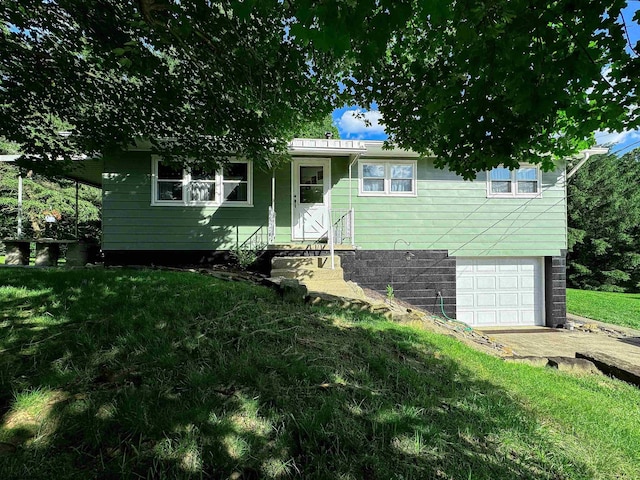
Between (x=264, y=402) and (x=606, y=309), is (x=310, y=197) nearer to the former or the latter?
(x=264, y=402)

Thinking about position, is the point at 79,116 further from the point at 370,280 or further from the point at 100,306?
the point at 370,280

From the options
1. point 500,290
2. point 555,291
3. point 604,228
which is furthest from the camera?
point 604,228

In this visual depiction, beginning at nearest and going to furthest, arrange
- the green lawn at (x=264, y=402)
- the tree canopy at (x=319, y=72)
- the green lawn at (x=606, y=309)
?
the green lawn at (x=264, y=402)
the tree canopy at (x=319, y=72)
the green lawn at (x=606, y=309)

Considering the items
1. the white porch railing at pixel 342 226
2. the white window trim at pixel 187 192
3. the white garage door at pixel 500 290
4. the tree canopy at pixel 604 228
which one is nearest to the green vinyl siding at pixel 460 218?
the white porch railing at pixel 342 226

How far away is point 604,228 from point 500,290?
15.3m

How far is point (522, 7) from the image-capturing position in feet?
7.43

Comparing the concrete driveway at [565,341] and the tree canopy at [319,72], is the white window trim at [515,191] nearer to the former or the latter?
the concrete driveway at [565,341]

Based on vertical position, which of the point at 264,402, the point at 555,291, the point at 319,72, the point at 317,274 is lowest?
the point at 555,291

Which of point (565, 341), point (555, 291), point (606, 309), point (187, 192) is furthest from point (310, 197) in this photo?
point (606, 309)

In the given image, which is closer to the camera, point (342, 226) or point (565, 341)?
point (565, 341)

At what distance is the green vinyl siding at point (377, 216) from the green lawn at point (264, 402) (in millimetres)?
5411

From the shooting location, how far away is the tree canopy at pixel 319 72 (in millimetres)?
2342

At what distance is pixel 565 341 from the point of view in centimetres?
844

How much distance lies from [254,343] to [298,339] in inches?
17.4
